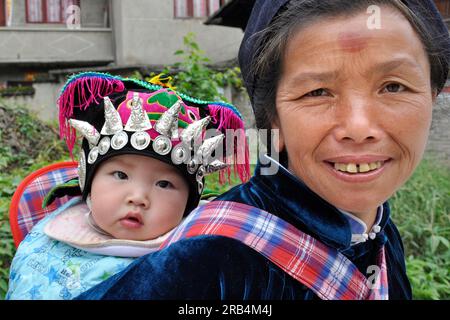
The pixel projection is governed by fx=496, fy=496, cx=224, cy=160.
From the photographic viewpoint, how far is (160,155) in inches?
67.4

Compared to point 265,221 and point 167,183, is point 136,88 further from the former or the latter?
point 265,221

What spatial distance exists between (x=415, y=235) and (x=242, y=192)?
10.1 ft

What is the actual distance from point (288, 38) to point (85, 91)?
947 millimetres

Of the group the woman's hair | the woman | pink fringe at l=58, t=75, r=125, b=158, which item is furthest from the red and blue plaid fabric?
pink fringe at l=58, t=75, r=125, b=158

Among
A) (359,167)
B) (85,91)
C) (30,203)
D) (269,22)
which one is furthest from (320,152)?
(30,203)

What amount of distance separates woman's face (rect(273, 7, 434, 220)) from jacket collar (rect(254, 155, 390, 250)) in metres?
0.03

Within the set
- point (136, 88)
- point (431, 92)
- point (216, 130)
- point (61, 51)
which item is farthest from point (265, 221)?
point (61, 51)

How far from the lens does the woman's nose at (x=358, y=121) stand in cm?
112

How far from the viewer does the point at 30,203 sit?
6.52 ft

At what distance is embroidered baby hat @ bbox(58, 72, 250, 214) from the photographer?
1.72 m

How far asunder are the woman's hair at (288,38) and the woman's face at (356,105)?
2 cm

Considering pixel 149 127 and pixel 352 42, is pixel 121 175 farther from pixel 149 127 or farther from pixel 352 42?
pixel 352 42

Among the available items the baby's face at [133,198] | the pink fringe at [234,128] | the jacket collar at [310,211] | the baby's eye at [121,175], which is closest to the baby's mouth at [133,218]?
the baby's face at [133,198]

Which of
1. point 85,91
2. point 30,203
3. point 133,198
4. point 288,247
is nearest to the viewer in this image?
point 288,247
